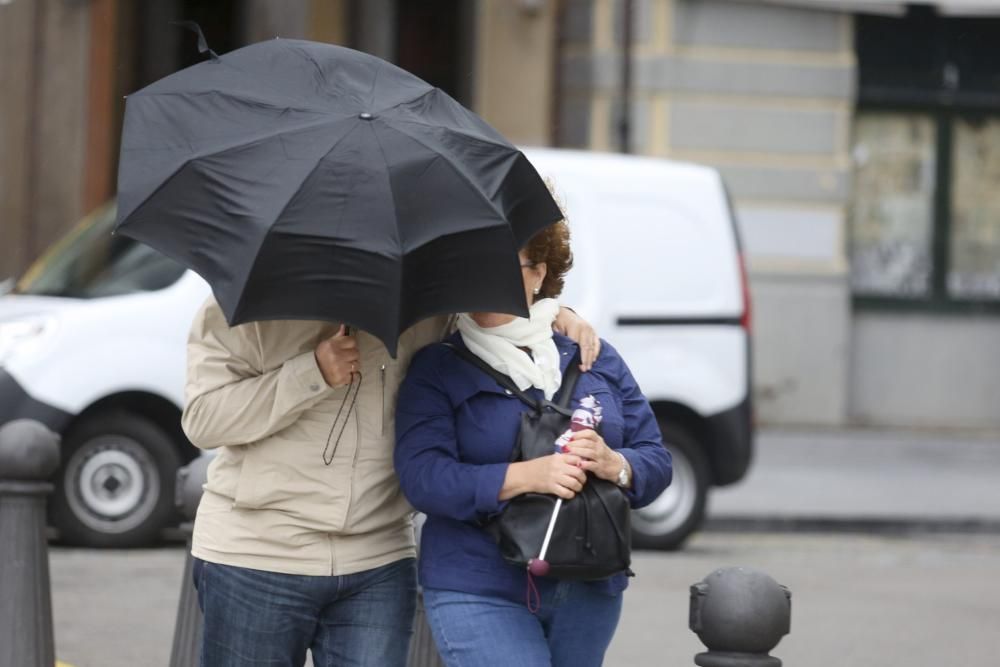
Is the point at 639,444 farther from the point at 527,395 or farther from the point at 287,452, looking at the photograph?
the point at 287,452

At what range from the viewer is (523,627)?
3260 mm

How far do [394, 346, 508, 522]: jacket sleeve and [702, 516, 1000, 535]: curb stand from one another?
827 centimetres

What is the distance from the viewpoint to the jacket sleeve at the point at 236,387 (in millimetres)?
3258

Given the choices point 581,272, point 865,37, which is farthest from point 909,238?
point 581,272

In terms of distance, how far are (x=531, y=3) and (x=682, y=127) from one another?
1757 millimetres

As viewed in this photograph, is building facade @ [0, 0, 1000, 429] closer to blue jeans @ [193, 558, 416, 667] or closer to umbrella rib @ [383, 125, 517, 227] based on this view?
blue jeans @ [193, 558, 416, 667]

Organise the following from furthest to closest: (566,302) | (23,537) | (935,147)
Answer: (935,147) < (566,302) < (23,537)

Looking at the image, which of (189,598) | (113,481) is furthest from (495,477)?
(113,481)

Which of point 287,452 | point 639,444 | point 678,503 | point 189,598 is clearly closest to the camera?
point 287,452

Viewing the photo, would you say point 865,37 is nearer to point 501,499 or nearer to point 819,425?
point 819,425

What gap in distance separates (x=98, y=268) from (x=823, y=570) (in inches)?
159

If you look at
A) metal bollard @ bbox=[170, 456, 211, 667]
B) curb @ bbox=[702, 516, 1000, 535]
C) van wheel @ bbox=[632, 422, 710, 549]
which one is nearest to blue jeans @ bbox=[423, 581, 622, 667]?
metal bollard @ bbox=[170, 456, 211, 667]

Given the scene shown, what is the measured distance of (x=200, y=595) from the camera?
3361 mm

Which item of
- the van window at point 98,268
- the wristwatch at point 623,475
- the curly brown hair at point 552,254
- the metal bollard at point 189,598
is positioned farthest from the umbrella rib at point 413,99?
the van window at point 98,268
